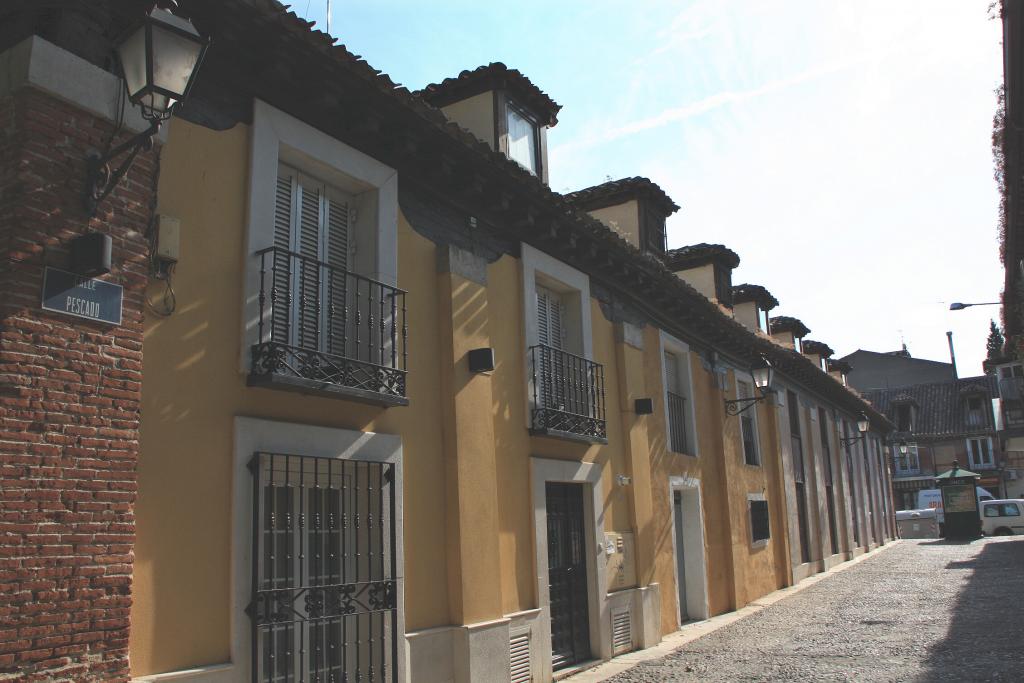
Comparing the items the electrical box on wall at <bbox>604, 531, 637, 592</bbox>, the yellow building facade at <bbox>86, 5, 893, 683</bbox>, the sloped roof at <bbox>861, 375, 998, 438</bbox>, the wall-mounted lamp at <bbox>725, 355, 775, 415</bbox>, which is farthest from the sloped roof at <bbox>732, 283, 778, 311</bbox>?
the sloped roof at <bbox>861, 375, 998, 438</bbox>

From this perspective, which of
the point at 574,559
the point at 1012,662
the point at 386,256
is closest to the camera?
the point at 386,256

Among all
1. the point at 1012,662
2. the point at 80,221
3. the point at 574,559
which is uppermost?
the point at 80,221

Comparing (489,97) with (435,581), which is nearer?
(435,581)

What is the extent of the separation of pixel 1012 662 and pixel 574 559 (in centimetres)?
474

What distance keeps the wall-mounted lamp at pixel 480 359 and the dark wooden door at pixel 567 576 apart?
230 cm

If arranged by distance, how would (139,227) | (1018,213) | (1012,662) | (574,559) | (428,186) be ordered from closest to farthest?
(139,227) → (428,186) → (1012,662) → (574,559) → (1018,213)

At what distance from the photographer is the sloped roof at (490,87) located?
10.4 meters

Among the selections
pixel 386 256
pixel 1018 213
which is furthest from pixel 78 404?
pixel 1018 213

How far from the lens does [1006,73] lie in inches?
372

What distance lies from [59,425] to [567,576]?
21.9 ft

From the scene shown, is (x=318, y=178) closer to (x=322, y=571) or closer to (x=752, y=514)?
(x=322, y=571)

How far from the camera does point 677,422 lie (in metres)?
14.4

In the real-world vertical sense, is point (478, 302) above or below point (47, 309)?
above

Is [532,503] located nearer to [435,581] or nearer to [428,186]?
[435,581]
